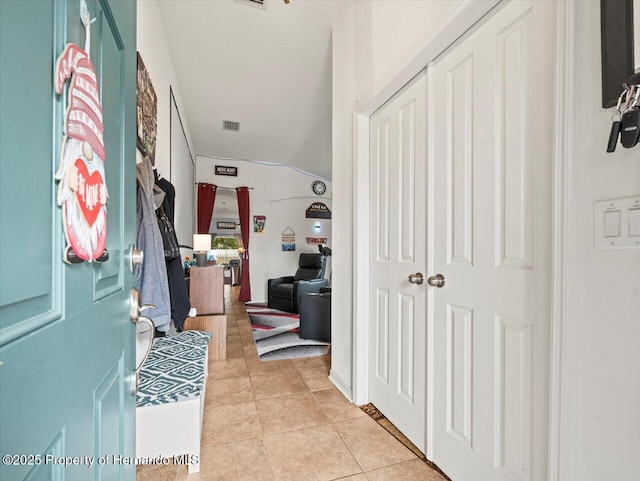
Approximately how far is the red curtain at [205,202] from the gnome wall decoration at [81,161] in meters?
5.54

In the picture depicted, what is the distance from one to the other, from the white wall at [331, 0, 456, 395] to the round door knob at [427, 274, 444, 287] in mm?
766

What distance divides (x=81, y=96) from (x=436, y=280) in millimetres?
1410

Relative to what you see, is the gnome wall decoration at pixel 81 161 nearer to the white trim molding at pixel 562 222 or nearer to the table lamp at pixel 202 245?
the white trim molding at pixel 562 222

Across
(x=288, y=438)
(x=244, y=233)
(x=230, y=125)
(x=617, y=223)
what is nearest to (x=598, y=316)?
(x=617, y=223)

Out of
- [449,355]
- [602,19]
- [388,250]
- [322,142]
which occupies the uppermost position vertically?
[322,142]

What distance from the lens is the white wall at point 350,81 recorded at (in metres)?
1.62

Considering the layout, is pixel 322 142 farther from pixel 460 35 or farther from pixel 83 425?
pixel 83 425

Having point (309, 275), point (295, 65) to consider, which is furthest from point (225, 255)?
point (295, 65)

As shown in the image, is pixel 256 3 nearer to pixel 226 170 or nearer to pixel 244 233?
pixel 226 170

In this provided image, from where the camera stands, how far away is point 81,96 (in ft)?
1.63

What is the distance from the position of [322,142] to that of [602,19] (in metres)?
4.50

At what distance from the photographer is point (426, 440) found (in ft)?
4.83

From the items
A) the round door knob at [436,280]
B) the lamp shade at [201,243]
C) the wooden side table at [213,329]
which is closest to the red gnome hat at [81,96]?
the round door knob at [436,280]

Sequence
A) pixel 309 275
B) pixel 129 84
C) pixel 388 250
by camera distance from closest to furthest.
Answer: pixel 129 84, pixel 388 250, pixel 309 275
